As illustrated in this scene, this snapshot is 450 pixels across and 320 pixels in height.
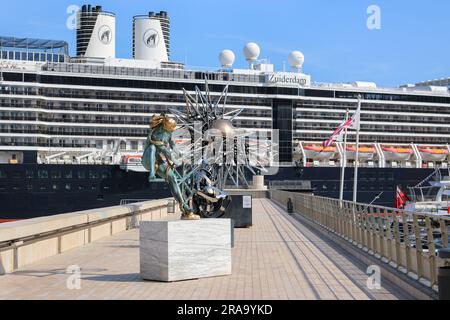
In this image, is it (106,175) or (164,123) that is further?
(106,175)

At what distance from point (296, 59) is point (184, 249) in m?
74.1

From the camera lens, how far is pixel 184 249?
11172 mm

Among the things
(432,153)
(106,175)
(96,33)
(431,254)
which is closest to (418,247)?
(431,254)

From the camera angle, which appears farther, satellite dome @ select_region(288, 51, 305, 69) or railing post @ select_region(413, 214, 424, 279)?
satellite dome @ select_region(288, 51, 305, 69)

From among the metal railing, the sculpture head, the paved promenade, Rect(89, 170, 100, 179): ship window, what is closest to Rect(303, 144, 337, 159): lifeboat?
the metal railing

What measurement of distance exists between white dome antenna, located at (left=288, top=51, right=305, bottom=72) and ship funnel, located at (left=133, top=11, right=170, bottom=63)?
16.1 m

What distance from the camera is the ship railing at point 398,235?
30.9 feet

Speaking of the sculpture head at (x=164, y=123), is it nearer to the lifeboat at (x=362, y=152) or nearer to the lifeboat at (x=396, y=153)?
the lifeboat at (x=362, y=152)

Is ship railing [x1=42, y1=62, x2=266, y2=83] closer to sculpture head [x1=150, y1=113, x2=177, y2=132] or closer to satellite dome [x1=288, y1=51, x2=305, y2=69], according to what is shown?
satellite dome [x1=288, y1=51, x2=305, y2=69]

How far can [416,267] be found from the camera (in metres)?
10.4

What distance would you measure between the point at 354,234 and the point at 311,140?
199ft

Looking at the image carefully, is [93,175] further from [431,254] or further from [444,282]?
[444,282]

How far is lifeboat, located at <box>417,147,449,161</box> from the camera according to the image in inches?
3084

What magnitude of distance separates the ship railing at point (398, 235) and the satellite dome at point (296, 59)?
63470 millimetres
